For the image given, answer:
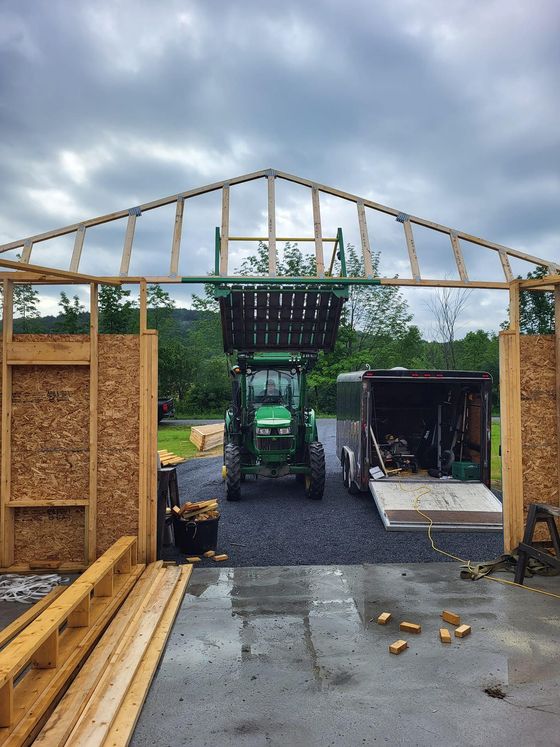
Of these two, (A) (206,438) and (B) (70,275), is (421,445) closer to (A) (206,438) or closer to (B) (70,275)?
(B) (70,275)

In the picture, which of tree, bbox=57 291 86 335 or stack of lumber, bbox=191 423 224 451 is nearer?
stack of lumber, bbox=191 423 224 451

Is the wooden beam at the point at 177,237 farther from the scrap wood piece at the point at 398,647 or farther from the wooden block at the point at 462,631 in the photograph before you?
the wooden block at the point at 462,631

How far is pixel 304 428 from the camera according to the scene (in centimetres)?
1033

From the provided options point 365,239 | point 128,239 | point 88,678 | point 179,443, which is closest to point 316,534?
point 365,239

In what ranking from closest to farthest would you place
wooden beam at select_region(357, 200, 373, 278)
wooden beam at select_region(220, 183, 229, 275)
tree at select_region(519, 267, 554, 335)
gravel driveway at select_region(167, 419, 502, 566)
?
wooden beam at select_region(220, 183, 229, 275)
wooden beam at select_region(357, 200, 373, 278)
gravel driveway at select_region(167, 419, 502, 566)
tree at select_region(519, 267, 554, 335)

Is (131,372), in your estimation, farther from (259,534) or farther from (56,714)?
(56,714)

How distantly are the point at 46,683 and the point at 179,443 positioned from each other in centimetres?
1633

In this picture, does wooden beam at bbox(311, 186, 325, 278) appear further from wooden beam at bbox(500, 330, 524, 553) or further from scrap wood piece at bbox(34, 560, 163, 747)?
scrap wood piece at bbox(34, 560, 163, 747)

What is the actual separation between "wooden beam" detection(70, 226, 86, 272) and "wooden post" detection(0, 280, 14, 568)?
75 centimetres

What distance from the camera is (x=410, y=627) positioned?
4.50 metres

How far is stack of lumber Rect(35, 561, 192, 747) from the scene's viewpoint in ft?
10.0

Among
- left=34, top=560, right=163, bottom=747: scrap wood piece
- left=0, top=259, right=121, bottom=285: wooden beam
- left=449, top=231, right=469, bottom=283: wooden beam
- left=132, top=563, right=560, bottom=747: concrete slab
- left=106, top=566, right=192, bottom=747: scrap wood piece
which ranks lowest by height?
left=132, top=563, right=560, bottom=747: concrete slab

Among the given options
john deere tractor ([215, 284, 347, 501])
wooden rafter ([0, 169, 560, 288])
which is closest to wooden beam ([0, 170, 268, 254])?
wooden rafter ([0, 169, 560, 288])

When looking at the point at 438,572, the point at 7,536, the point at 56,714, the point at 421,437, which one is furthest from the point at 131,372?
the point at 421,437
